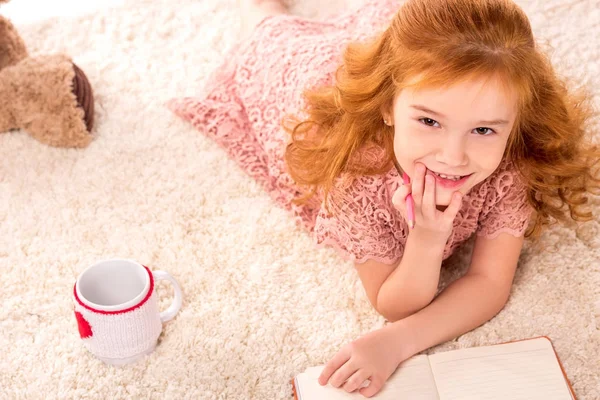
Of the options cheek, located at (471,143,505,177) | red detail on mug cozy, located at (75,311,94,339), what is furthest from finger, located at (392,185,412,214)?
red detail on mug cozy, located at (75,311,94,339)

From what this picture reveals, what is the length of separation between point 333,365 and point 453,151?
0.35 metres

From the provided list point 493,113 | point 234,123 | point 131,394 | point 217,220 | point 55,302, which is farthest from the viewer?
point 234,123

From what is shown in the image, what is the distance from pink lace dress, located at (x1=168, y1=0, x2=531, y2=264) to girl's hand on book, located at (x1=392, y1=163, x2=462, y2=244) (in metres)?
0.09

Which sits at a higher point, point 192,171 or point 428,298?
point 428,298

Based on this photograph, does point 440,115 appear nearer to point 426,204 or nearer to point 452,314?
point 426,204

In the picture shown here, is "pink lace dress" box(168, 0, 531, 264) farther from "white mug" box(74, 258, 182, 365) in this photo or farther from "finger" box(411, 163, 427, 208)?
"white mug" box(74, 258, 182, 365)

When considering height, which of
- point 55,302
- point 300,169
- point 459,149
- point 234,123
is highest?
point 459,149

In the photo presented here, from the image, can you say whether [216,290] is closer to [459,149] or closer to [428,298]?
[428,298]

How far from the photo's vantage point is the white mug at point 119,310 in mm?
1080

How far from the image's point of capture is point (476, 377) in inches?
43.4

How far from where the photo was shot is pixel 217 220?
141 cm

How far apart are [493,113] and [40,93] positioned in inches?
37.5

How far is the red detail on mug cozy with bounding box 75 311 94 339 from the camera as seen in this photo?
1.10m

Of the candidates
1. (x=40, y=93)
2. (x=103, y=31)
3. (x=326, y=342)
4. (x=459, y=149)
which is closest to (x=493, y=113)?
(x=459, y=149)
